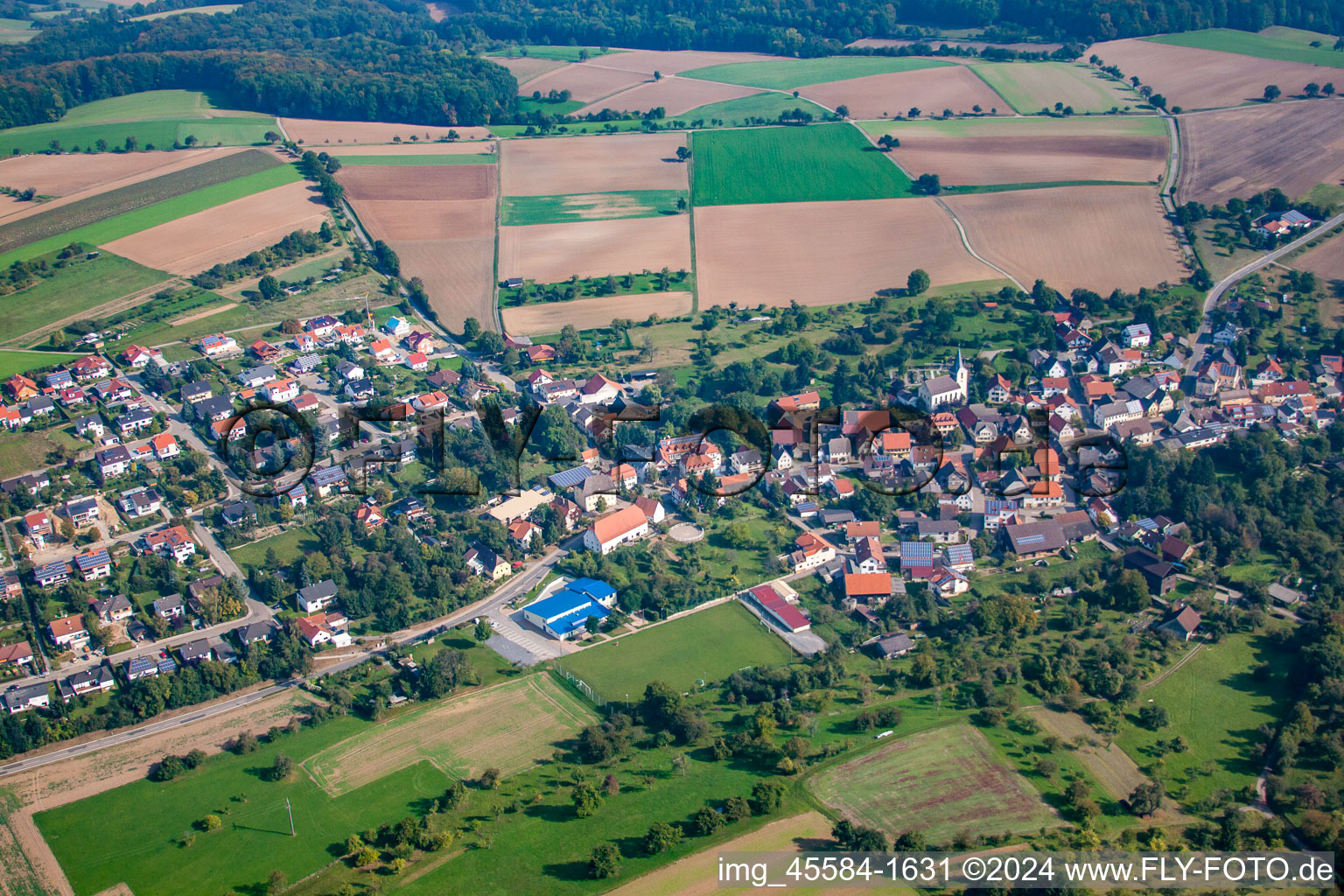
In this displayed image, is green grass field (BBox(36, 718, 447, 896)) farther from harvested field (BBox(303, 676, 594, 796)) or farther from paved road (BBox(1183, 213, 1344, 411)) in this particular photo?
paved road (BBox(1183, 213, 1344, 411))

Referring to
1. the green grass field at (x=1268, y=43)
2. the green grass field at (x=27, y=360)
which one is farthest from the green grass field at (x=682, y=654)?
the green grass field at (x=1268, y=43)

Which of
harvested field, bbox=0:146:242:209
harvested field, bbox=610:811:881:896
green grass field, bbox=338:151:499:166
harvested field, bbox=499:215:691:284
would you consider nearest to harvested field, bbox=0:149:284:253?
harvested field, bbox=0:146:242:209

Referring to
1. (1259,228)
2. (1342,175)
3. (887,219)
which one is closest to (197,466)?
(887,219)

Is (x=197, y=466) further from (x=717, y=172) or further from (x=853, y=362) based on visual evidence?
(x=717, y=172)

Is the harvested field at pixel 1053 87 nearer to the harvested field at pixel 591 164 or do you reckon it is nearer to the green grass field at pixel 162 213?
the harvested field at pixel 591 164

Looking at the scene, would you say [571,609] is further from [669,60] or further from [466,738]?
[669,60]
